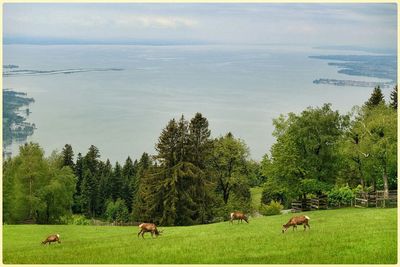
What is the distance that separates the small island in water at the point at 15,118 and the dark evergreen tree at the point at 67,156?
4.52 meters

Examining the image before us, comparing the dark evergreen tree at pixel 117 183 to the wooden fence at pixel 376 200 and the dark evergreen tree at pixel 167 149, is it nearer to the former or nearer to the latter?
the dark evergreen tree at pixel 167 149

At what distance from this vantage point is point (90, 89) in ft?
128

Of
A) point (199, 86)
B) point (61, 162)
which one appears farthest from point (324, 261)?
point (199, 86)

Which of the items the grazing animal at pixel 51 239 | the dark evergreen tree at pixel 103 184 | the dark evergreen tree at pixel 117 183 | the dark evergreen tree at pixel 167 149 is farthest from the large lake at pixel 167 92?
the grazing animal at pixel 51 239

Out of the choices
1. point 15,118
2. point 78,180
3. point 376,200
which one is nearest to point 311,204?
point 376,200

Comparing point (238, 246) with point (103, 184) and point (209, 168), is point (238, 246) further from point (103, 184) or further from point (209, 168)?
point (103, 184)

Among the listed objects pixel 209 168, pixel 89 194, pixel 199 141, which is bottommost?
pixel 89 194

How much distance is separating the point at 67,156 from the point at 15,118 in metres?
9.56

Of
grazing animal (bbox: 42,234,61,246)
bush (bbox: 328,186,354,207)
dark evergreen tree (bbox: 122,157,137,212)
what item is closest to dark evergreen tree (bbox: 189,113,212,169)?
bush (bbox: 328,186,354,207)

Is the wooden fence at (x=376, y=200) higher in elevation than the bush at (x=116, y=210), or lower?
higher

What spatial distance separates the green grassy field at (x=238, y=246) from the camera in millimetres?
17969

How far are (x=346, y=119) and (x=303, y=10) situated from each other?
581 cm

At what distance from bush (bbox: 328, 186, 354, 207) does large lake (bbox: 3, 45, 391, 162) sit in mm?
6477

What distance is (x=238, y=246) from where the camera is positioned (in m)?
19.2
